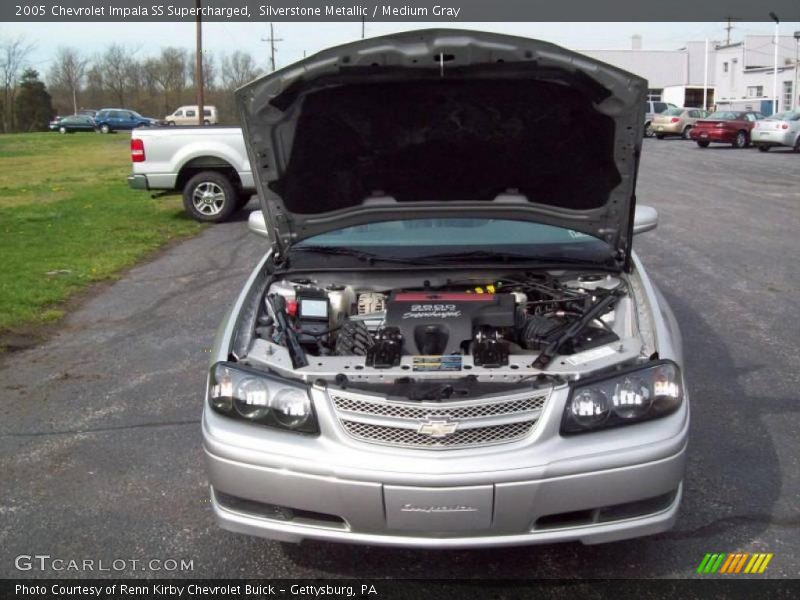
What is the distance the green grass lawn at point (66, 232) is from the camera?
7684 millimetres

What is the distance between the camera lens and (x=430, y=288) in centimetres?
401

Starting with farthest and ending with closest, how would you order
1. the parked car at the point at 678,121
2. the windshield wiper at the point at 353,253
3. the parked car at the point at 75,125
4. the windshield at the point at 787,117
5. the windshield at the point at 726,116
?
the parked car at the point at 75,125, the parked car at the point at 678,121, the windshield at the point at 726,116, the windshield at the point at 787,117, the windshield wiper at the point at 353,253

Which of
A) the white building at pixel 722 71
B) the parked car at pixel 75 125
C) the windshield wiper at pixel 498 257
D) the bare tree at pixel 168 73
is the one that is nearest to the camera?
the windshield wiper at pixel 498 257

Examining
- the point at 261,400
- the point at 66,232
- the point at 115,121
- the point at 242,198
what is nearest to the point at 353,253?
the point at 261,400

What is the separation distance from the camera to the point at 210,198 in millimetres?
12484

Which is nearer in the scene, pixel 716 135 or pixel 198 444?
pixel 198 444

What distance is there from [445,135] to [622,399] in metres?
1.62

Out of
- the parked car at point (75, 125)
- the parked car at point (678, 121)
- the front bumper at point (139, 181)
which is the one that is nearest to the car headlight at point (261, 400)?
the front bumper at point (139, 181)

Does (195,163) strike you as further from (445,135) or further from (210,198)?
(445,135)

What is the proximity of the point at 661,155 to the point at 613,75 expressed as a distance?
964 inches

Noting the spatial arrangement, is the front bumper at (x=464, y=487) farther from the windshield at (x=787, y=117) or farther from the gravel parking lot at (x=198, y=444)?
the windshield at (x=787, y=117)

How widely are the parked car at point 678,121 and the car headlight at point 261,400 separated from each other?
3683 cm

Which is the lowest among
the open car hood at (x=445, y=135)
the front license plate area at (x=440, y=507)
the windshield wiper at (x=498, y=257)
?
the front license plate area at (x=440, y=507)

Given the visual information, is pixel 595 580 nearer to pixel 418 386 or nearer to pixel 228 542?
pixel 418 386
